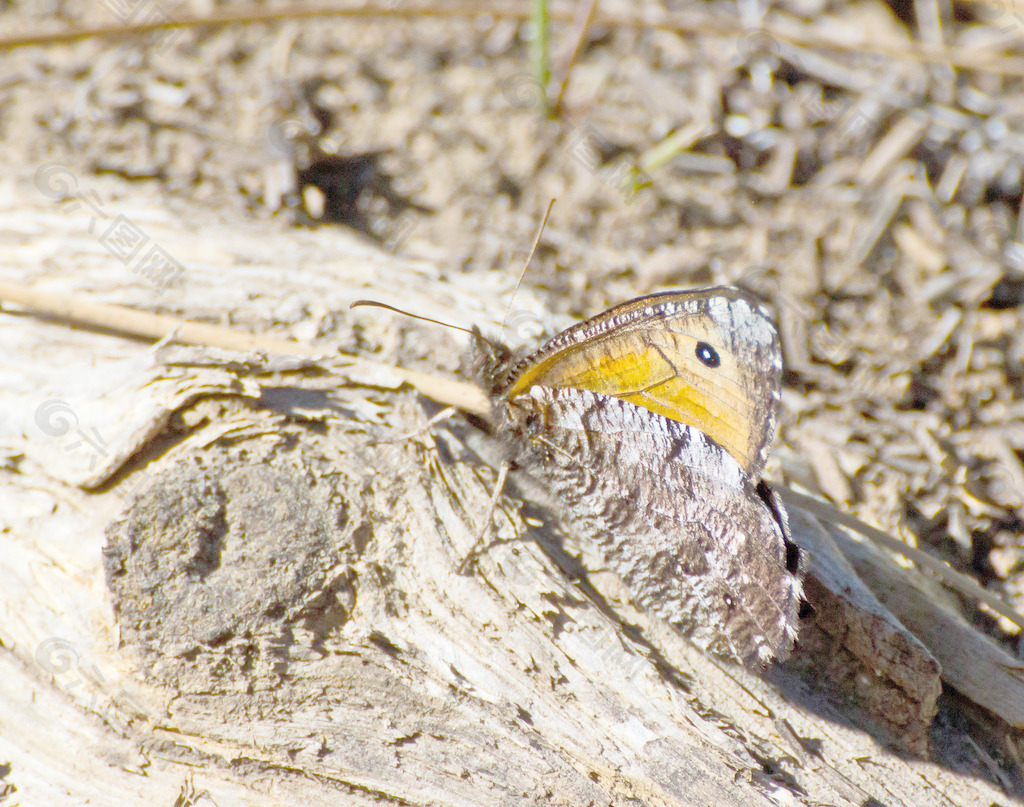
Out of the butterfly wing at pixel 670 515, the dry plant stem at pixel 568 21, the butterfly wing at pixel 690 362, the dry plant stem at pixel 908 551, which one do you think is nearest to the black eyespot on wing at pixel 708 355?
the butterfly wing at pixel 690 362

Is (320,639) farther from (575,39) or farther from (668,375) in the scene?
(575,39)

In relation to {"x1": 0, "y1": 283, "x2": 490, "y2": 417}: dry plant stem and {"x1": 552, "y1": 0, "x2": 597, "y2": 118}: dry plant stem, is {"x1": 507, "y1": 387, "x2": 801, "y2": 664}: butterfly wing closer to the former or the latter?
{"x1": 0, "y1": 283, "x2": 490, "y2": 417}: dry plant stem

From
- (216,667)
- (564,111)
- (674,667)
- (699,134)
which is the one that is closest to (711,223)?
(699,134)

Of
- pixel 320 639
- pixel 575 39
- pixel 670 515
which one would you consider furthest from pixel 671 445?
pixel 575 39

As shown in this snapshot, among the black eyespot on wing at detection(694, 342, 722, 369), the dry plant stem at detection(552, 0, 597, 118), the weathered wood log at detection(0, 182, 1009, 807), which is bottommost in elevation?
the weathered wood log at detection(0, 182, 1009, 807)

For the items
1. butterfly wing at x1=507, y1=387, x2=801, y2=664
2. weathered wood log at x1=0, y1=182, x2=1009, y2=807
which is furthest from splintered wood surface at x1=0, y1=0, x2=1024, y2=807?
butterfly wing at x1=507, y1=387, x2=801, y2=664

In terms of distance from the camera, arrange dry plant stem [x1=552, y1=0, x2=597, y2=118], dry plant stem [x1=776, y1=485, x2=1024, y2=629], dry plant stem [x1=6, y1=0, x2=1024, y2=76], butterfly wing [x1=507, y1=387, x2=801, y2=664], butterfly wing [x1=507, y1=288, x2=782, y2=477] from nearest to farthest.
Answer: butterfly wing [x1=507, y1=387, x2=801, y2=664]
butterfly wing [x1=507, y1=288, x2=782, y2=477]
dry plant stem [x1=776, y1=485, x2=1024, y2=629]
dry plant stem [x1=6, y1=0, x2=1024, y2=76]
dry plant stem [x1=552, y1=0, x2=597, y2=118]

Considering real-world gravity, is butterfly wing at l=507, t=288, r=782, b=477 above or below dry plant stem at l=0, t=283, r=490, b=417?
above
